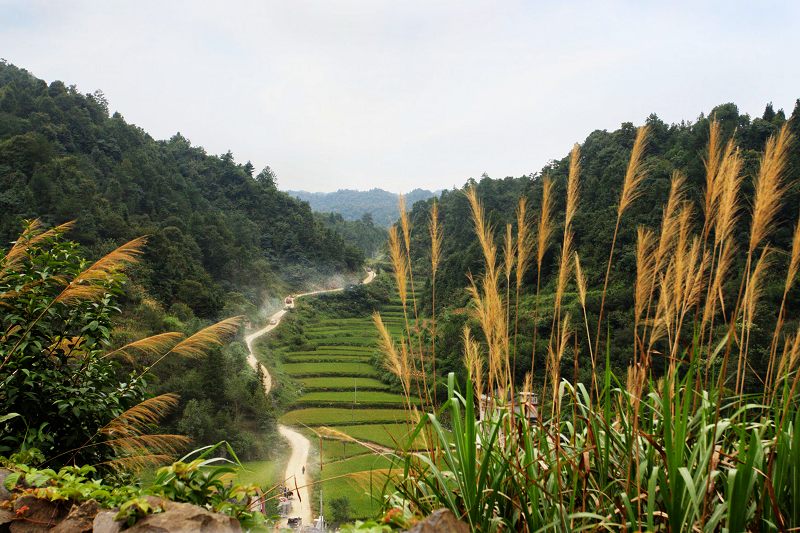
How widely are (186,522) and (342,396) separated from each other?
88.5ft

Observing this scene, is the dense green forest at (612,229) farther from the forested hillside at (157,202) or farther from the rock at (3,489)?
the forested hillside at (157,202)

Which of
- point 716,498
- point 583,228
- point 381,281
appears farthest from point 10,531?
point 381,281

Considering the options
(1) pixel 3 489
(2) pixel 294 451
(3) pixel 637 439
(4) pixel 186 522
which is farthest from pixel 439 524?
(2) pixel 294 451

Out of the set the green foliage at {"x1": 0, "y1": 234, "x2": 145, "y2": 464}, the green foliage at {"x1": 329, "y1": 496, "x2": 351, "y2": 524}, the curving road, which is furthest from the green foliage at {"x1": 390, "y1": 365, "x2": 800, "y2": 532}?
the green foliage at {"x1": 329, "y1": 496, "x2": 351, "y2": 524}

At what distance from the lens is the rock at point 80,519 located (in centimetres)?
170

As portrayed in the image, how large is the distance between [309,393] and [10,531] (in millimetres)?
27384

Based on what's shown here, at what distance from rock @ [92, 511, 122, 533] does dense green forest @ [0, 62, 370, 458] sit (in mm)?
1366

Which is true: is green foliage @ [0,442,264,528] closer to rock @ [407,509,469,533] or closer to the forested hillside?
rock @ [407,509,469,533]

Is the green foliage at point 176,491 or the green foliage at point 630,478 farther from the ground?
the green foliage at point 630,478

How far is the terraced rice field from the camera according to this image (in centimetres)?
2073

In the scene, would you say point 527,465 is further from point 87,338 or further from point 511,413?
point 87,338

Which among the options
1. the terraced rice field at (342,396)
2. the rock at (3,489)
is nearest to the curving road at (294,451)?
the terraced rice field at (342,396)

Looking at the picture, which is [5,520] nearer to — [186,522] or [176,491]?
[176,491]

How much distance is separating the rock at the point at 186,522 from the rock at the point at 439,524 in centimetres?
58
